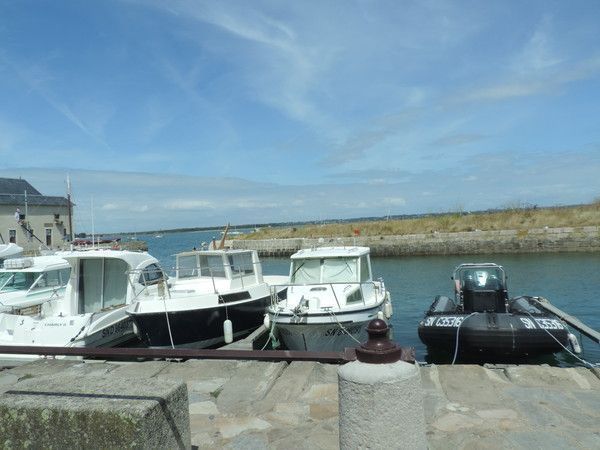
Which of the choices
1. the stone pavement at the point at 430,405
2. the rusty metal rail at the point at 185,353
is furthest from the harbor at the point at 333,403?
the rusty metal rail at the point at 185,353

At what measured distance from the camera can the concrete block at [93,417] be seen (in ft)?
9.86

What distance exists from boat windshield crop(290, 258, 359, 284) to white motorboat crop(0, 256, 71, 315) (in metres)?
7.14

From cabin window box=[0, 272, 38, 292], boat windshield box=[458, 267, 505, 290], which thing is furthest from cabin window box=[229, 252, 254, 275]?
cabin window box=[0, 272, 38, 292]

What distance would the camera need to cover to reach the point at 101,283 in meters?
14.2

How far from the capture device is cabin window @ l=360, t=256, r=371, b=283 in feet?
48.7

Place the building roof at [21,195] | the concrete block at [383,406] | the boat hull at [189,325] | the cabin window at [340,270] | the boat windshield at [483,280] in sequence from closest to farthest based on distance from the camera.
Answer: the concrete block at [383,406]
the boat windshield at [483,280]
the boat hull at [189,325]
the cabin window at [340,270]
the building roof at [21,195]

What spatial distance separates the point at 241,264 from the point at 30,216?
140 ft

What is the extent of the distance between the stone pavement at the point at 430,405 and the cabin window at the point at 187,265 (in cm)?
850

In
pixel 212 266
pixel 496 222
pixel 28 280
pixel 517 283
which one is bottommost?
pixel 517 283

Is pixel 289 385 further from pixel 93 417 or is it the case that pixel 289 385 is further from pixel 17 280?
pixel 17 280

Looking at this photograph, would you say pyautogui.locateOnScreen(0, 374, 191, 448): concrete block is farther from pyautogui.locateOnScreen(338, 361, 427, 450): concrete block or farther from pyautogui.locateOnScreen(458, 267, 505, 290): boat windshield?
pyautogui.locateOnScreen(458, 267, 505, 290): boat windshield

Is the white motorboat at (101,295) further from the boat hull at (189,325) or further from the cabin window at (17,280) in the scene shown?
the cabin window at (17,280)

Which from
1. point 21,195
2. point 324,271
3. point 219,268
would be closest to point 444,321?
point 324,271

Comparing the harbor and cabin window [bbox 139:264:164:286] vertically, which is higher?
cabin window [bbox 139:264:164:286]
